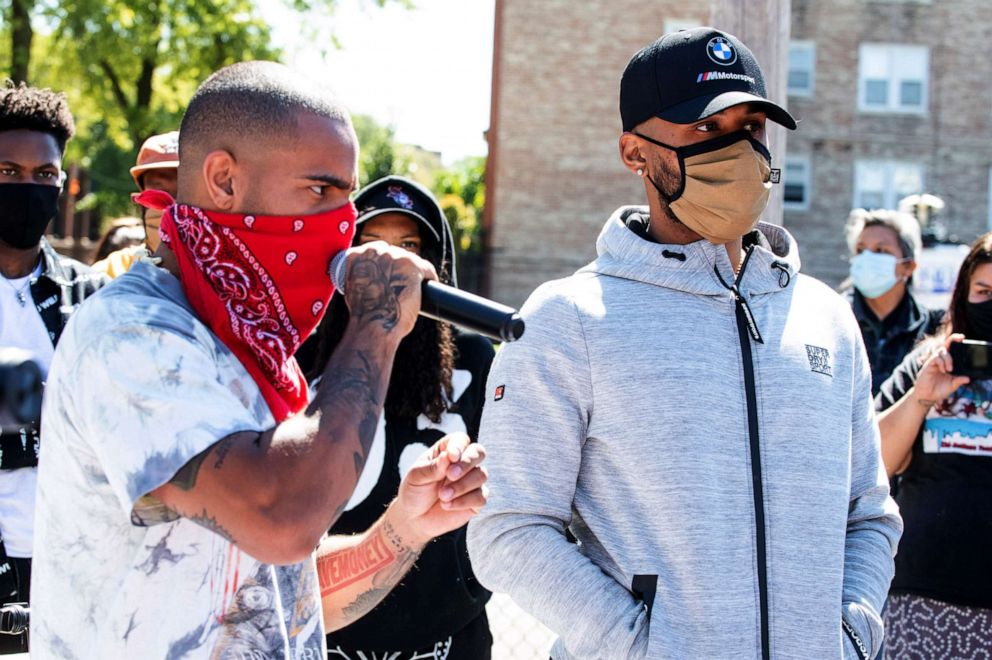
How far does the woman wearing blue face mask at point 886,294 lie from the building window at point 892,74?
23663 millimetres

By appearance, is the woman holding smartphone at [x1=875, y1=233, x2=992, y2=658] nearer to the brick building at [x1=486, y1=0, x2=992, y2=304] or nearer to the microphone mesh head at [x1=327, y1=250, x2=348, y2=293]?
the microphone mesh head at [x1=327, y1=250, x2=348, y2=293]

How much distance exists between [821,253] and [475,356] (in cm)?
2536

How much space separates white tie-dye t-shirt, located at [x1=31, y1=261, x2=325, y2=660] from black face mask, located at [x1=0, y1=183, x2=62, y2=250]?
8.10 ft

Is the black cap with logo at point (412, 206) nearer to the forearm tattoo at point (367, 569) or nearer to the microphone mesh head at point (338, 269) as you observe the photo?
the forearm tattoo at point (367, 569)

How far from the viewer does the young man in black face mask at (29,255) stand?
11.7ft

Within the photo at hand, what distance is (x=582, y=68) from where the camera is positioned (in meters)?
27.1

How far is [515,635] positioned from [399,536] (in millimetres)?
4391

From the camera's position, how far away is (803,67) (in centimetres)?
2777

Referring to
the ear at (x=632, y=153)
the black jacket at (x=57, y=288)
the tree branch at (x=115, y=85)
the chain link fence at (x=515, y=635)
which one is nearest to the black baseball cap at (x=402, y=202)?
the black jacket at (x=57, y=288)

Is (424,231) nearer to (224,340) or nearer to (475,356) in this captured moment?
(475,356)

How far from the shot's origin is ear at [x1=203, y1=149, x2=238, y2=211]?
183cm

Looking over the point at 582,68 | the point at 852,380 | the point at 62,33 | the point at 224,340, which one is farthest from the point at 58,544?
the point at 582,68

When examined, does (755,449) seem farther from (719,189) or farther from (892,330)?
(892,330)

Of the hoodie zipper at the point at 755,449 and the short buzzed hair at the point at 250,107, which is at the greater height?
the short buzzed hair at the point at 250,107
